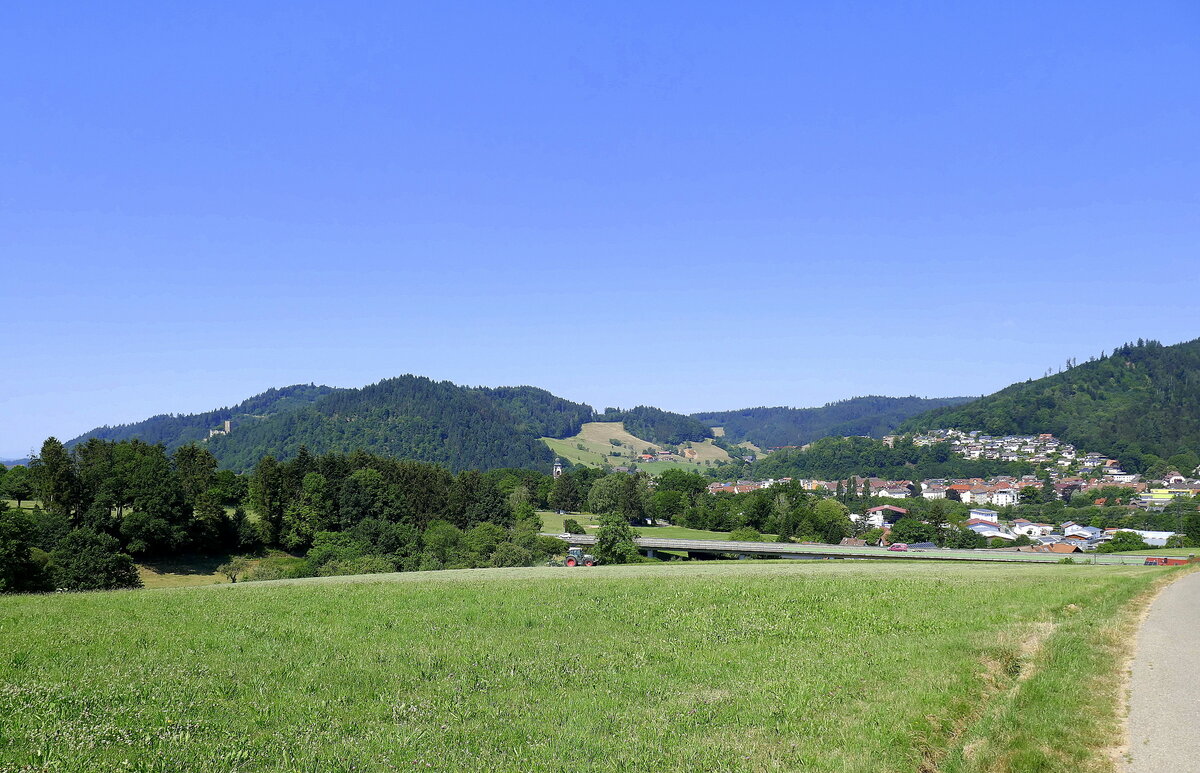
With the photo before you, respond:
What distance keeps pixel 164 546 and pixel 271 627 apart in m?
80.7

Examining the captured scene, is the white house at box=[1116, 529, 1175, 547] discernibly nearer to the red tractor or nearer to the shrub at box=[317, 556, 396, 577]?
the red tractor

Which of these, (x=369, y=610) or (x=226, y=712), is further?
(x=369, y=610)

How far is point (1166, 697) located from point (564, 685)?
1027 cm

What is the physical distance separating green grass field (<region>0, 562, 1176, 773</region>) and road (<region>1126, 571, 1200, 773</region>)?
42cm

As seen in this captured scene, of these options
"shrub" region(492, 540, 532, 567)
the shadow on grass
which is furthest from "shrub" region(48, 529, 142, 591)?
"shrub" region(492, 540, 532, 567)

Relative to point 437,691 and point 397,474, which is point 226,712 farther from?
point 397,474

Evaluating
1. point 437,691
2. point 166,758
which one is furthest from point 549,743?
point 166,758

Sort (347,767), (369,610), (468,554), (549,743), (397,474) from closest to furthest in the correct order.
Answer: (347,767) → (549,743) → (369,610) → (468,554) → (397,474)

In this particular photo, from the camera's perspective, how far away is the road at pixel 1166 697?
1054cm

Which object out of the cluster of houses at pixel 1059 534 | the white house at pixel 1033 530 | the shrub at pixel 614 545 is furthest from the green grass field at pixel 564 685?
the white house at pixel 1033 530

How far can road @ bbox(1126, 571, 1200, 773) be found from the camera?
10.5 meters

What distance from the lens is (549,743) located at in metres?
11.9

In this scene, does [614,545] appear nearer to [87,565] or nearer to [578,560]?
[578,560]

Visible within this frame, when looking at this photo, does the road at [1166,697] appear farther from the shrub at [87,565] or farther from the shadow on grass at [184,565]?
the shadow on grass at [184,565]
